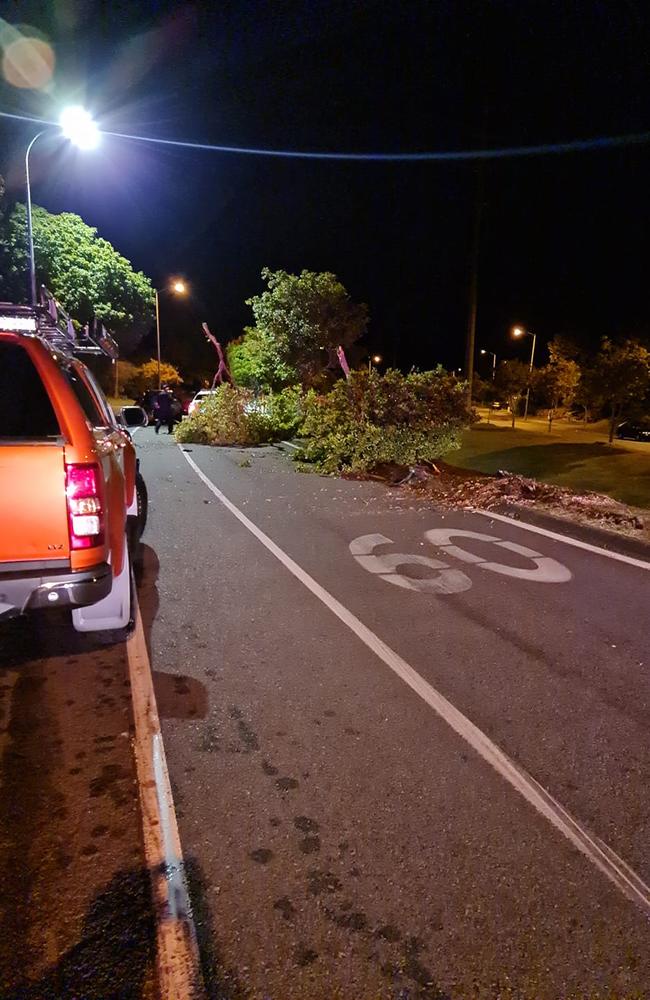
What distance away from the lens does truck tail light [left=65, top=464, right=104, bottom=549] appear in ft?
12.4

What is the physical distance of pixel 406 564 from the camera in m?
7.51

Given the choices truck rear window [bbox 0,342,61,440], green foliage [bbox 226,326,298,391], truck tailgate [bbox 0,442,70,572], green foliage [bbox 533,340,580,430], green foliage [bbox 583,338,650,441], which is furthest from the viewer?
green foliage [bbox 533,340,580,430]

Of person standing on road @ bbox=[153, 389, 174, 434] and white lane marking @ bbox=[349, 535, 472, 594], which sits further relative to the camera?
person standing on road @ bbox=[153, 389, 174, 434]

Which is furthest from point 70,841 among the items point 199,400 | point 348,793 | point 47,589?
point 199,400

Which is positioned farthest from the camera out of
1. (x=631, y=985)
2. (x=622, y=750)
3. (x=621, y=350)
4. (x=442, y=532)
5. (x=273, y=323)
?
(x=273, y=323)

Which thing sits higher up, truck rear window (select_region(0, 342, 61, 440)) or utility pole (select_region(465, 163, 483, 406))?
utility pole (select_region(465, 163, 483, 406))

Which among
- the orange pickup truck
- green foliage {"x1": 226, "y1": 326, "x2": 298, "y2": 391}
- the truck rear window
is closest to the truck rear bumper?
the orange pickup truck

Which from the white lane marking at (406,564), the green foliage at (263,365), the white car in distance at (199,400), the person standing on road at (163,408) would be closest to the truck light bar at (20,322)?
the white lane marking at (406,564)

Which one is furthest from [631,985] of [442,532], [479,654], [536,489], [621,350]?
[621,350]

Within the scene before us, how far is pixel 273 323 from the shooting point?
78.3ft

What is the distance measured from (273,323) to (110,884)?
2262 cm

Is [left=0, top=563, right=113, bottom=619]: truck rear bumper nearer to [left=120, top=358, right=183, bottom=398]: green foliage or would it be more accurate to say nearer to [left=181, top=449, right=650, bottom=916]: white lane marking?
[left=181, top=449, right=650, bottom=916]: white lane marking

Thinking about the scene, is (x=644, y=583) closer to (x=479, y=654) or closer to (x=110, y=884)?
(x=479, y=654)

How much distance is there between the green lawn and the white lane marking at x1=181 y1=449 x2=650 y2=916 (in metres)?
7.32
